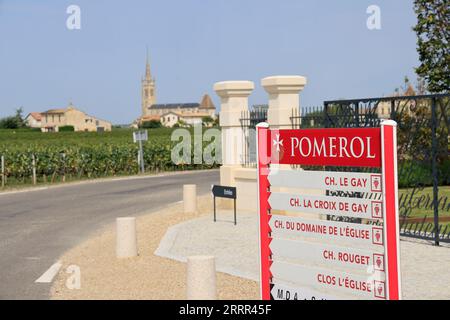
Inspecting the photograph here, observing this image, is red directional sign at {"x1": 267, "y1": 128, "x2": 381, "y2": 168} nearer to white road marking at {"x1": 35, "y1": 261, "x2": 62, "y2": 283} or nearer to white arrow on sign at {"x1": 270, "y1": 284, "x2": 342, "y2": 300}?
white arrow on sign at {"x1": 270, "y1": 284, "x2": 342, "y2": 300}

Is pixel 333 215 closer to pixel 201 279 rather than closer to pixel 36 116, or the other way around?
pixel 201 279

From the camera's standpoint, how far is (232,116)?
19.6 metres

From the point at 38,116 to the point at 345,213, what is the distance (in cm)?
18193

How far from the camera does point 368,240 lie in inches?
257

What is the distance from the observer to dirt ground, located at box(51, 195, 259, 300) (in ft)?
33.3

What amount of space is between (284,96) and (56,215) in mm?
7585

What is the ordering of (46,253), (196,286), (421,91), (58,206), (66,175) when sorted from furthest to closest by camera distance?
1. (421,91)
2. (66,175)
3. (58,206)
4. (46,253)
5. (196,286)

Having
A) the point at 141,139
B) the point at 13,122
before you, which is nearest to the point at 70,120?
the point at 13,122

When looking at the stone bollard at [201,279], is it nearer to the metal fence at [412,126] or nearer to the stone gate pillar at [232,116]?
the metal fence at [412,126]

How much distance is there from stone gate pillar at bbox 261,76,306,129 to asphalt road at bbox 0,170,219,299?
5.18 metres

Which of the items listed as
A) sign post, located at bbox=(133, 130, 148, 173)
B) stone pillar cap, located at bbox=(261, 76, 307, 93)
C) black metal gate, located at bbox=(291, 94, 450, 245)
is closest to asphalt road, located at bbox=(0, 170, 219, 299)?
sign post, located at bbox=(133, 130, 148, 173)

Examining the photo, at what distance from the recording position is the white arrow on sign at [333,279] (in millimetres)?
6332

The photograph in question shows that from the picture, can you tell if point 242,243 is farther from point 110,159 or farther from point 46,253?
point 110,159
